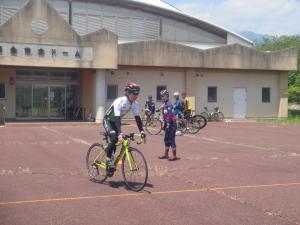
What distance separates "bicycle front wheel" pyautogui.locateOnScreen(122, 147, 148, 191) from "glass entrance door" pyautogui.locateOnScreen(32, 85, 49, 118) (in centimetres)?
2418

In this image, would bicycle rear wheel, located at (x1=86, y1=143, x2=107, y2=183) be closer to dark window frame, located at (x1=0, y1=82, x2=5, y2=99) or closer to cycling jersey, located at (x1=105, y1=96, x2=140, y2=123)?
cycling jersey, located at (x1=105, y1=96, x2=140, y2=123)

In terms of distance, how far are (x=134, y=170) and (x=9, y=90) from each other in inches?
949

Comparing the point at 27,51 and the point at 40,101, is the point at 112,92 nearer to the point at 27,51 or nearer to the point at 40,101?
the point at 40,101

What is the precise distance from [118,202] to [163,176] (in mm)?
2626

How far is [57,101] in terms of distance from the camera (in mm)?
32875

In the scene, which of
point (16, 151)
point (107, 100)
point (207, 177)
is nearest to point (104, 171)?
point (207, 177)

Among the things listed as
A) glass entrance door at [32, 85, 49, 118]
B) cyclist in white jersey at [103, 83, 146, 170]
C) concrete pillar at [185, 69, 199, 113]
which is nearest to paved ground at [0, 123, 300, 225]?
cyclist in white jersey at [103, 83, 146, 170]

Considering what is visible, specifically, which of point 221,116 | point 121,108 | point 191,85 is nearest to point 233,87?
point 221,116

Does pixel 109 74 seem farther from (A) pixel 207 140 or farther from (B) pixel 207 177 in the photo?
(B) pixel 207 177

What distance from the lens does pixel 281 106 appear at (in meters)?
36.8

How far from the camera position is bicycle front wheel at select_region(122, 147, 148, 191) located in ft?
28.6

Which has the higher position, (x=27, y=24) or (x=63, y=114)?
(x=27, y=24)

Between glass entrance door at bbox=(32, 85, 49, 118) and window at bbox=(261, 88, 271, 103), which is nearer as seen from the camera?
glass entrance door at bbox=(32, 85, 49, 118)

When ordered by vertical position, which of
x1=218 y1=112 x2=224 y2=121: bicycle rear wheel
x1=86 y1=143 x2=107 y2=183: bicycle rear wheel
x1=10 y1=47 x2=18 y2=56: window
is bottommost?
x1=86 y1=143 x2=107 y2=183: bicycle rear wheel
